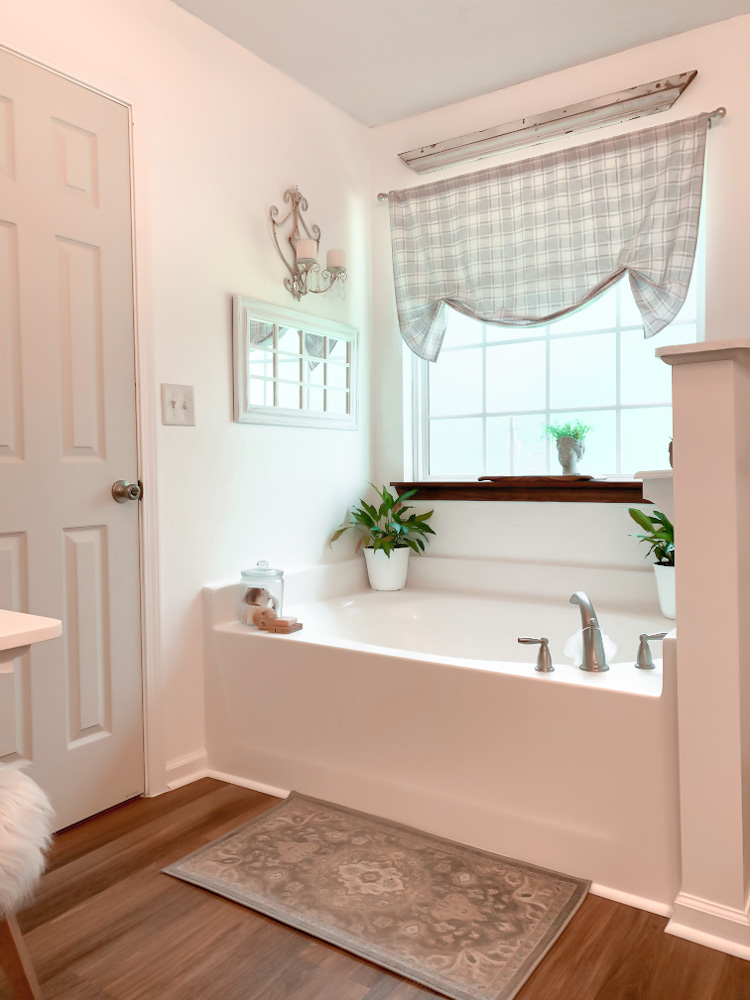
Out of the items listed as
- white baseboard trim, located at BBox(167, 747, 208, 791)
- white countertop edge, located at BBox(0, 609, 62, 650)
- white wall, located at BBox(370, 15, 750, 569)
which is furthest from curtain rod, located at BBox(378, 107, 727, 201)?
white baseboard trim, located at BBox(167, 747, 208, 791)

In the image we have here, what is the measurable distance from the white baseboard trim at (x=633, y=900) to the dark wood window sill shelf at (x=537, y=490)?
4.26 feet

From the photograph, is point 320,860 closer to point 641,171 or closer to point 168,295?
point 168,295

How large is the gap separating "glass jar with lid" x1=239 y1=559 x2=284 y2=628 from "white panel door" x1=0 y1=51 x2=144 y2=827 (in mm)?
346

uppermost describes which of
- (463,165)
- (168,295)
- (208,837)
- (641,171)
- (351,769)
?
(463,165)

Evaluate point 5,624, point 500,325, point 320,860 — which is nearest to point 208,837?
point 320,860

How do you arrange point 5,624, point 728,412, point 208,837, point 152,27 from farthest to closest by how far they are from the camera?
point 152,27
point 208,837
point 728,412
point 5,624

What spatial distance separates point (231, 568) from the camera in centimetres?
252

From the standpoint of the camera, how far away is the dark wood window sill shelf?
2633 mm

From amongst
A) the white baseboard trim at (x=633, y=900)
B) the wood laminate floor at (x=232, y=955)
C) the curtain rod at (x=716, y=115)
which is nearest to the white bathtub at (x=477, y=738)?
the white baseboard trim at (x=633, y=900)

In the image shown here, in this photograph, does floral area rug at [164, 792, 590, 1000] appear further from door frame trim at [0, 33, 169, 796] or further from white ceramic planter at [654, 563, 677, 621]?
white ceramic planter at [654, 563, 677, 621]

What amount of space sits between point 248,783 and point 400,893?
78 cm

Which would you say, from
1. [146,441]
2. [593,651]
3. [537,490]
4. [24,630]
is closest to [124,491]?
[146,441]

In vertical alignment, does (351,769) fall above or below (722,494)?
below

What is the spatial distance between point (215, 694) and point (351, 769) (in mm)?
560
